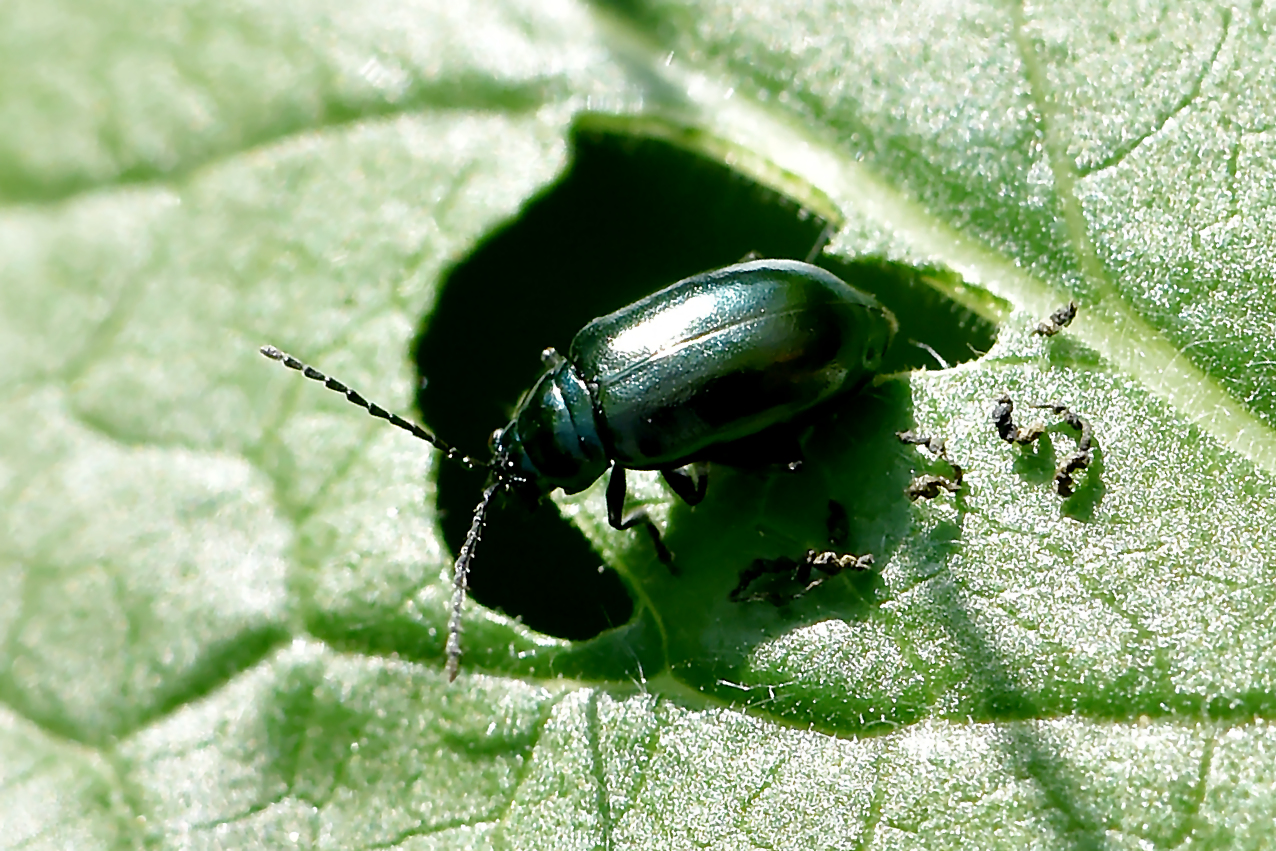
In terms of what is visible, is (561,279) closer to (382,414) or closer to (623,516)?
(382,414)

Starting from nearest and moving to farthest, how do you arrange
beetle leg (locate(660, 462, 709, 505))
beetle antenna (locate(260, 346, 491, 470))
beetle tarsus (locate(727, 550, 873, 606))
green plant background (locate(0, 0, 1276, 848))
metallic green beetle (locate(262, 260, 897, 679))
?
green plant background (locate(0, 0, 1276, 848)) < beetle tarsus (locate(727, 550, 873, 606)) < metallic green beetle (locate(262, 260, 897, 679)) < beetle leg (locate(660, 462, 709, 505)) < beetle antenna (locate(260, 346, 491, 470))

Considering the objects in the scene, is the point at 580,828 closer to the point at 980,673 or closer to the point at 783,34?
the point at 980,673

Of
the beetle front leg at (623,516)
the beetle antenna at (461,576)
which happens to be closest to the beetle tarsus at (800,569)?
the beetle front leg at (623,516)

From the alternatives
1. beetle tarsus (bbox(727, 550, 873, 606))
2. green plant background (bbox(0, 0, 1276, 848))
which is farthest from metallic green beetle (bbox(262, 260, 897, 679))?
beetle tarsus (bbox(727, 550, 873, 606))

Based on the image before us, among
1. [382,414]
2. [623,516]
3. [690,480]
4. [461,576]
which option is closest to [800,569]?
[690,480]

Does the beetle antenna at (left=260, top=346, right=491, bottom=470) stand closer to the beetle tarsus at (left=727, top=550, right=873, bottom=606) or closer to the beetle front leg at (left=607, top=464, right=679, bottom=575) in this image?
the beetle front leg at (left=607, top=464, right=679, bottom=575)

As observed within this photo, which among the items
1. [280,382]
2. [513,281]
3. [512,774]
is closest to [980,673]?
[512,774]
